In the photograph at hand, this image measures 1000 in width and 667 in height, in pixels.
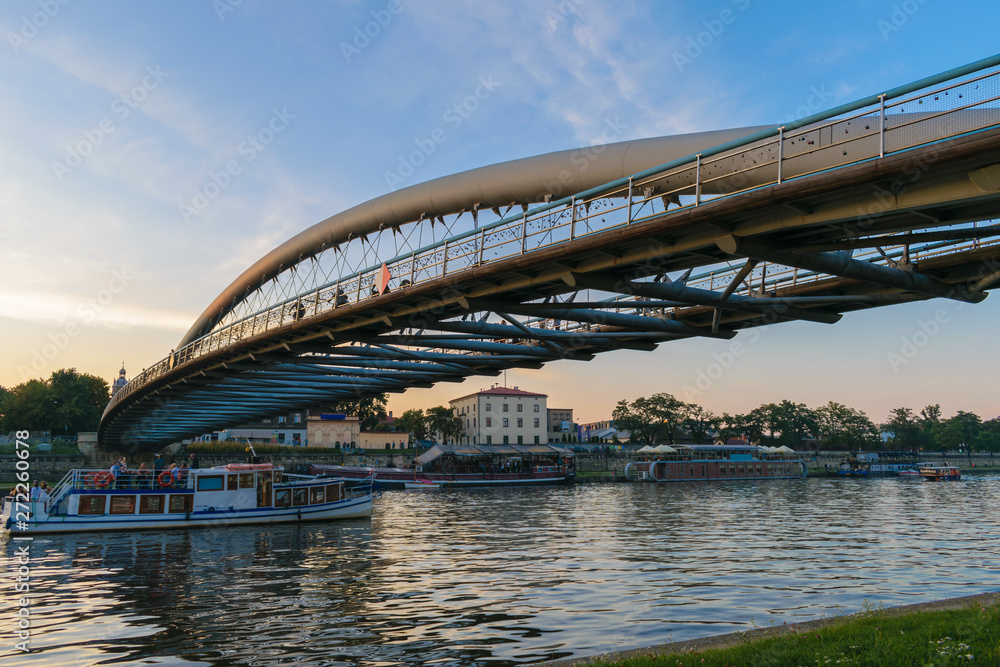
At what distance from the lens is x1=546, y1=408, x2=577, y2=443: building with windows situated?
154 m

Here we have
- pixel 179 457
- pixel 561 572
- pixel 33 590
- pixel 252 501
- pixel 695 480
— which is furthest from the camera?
pixel 179 457

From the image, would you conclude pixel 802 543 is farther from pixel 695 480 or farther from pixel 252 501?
pixel 695 480

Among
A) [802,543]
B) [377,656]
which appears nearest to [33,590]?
[377,656]

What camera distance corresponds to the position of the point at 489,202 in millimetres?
39656

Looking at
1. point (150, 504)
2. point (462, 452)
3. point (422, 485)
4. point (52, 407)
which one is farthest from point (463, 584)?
point (52, 407)

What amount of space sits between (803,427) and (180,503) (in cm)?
14423

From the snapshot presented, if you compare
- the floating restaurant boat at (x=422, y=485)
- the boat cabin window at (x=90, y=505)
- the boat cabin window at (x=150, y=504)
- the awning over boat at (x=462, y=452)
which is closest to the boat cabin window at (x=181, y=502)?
the boat cabin window at (x=150, y=504)

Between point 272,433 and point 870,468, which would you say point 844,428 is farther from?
point 272,433

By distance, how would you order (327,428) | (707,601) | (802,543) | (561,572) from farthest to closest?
(327,428), (802,543), (561,572), (707,601)

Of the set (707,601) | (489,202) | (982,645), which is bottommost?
(707,601)

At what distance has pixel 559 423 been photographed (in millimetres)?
178000

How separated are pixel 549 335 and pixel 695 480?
61.5 m

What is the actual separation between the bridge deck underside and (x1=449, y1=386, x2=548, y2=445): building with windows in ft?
269

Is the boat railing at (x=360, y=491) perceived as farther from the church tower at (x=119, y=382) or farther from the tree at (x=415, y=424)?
the church tower at (x=119, y=382)
